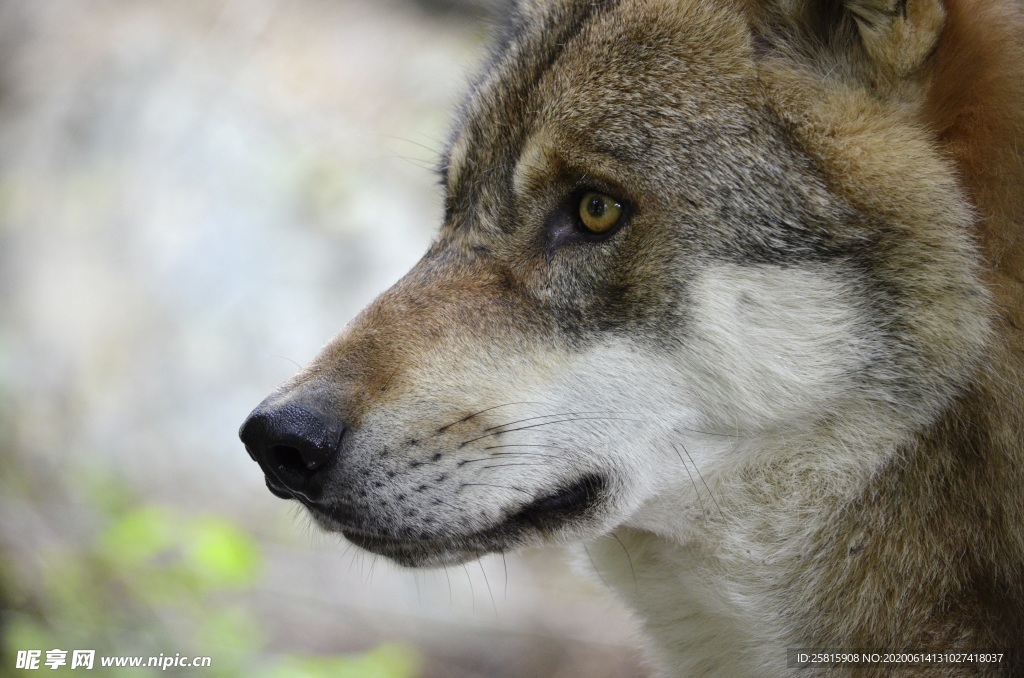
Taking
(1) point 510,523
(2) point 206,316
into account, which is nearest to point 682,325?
(1) point 510,523

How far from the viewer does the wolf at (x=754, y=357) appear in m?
2.12

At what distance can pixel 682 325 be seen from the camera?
7.30ft

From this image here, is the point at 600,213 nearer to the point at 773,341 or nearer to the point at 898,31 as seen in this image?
the point at 773,341

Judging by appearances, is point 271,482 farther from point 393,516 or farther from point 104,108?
point 104,108

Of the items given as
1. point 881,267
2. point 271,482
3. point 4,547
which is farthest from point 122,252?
point 881,267

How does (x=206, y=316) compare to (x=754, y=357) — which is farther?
(x=206, y=316)

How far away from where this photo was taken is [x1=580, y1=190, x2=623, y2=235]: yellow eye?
2311 millimetres

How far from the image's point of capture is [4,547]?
150 inches

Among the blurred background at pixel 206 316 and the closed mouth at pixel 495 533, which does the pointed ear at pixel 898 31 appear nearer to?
the closed mouth at pixel 495 533

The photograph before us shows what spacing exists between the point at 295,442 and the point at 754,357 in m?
1.10

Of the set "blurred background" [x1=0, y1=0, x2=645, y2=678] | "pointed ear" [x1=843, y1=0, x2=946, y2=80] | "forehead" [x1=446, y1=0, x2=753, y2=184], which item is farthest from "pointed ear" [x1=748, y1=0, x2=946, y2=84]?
"blurred background" [x1=0, y1=0, x2=645, y2=678]

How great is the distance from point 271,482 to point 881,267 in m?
1.55

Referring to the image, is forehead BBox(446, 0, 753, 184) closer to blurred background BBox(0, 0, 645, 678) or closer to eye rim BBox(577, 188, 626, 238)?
eye rim BBox(577, 188, 626, 238)

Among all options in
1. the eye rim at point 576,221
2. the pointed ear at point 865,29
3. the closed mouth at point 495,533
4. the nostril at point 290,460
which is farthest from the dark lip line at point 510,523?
the pointed ear at point 865,29
